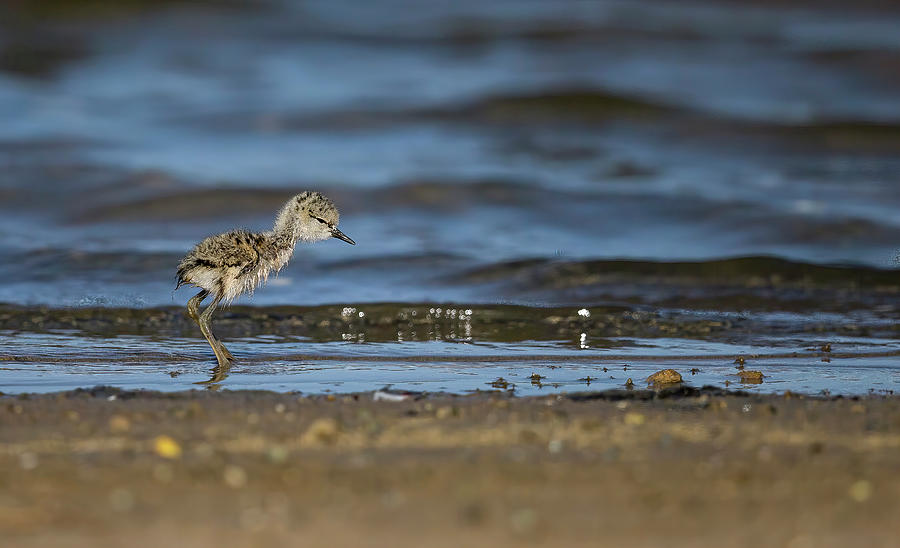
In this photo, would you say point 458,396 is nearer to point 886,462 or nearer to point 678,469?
point 678,469

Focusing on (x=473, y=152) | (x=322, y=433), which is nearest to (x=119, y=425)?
(x=322, y=433)

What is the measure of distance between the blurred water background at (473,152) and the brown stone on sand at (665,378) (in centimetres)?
23

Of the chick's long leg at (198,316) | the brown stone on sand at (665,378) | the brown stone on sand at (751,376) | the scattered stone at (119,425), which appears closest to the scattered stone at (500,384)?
the brown stone on sand at (665,378)

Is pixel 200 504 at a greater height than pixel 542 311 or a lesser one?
lesser

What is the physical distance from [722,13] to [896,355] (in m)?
15.9

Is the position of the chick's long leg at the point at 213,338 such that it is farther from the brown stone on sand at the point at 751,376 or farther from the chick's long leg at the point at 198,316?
the brown stone on sand at the point at 751,376

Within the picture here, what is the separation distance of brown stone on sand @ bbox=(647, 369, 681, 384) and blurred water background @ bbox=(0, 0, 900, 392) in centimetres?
23

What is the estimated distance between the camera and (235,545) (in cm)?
330

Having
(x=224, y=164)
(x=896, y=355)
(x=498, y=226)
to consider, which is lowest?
(x=896, y=355)

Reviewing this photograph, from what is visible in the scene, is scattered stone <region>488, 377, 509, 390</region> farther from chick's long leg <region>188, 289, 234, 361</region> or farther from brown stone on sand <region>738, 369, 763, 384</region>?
chick's long leg <region>188, 289, 234, 361</region>

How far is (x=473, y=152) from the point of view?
50.1ft

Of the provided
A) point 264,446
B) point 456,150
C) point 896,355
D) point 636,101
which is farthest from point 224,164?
point 264,446

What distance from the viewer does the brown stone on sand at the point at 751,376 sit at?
625 cm

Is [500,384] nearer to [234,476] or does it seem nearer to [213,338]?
[213,338]
